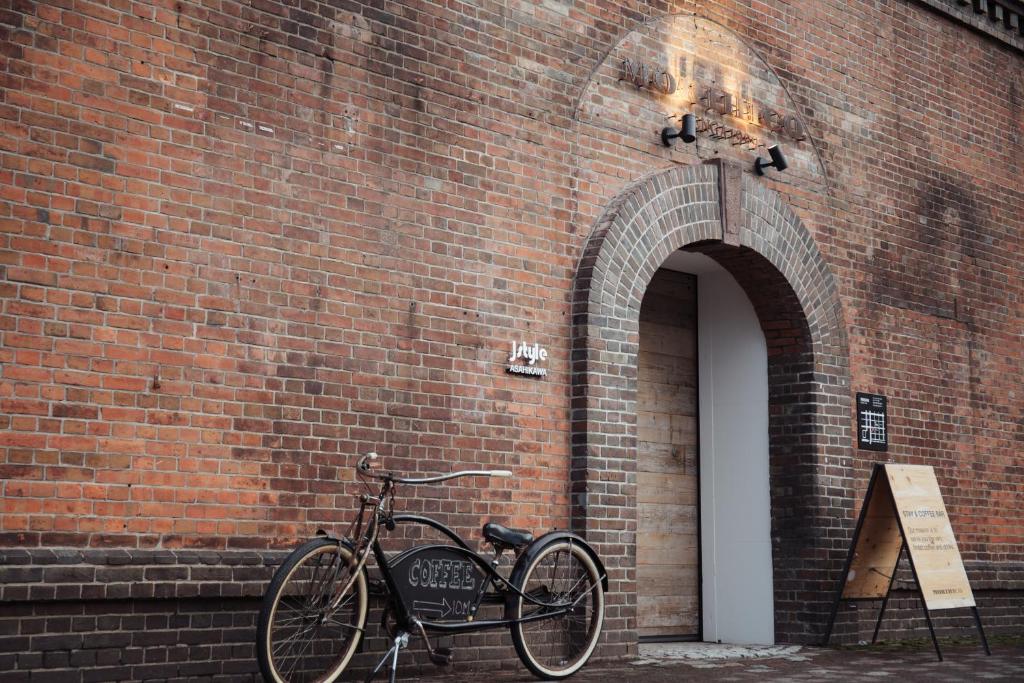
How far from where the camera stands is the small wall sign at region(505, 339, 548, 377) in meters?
7.73

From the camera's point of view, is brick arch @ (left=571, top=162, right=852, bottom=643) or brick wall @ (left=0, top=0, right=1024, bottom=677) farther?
brick arch @ (left=571, top=162, right=852, bottom=643)

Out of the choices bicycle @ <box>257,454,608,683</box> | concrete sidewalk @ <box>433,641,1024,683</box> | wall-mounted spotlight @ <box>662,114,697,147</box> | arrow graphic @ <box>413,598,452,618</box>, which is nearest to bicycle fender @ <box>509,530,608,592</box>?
bicycle @ <box>257,454,608,683</box>

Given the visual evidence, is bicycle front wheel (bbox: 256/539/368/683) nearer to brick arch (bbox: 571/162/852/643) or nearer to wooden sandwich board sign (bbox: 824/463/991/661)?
brick arch (bbox: 571/162/852/643)

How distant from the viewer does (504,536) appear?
21.6 ft

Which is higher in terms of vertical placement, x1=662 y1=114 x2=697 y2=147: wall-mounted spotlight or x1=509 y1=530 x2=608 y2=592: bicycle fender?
x1=662 y1=114 x2=697 y2=147: wall-mounted spotlight

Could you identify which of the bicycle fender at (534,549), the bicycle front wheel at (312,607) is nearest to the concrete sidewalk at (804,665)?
the bicycle fender at (534,549)

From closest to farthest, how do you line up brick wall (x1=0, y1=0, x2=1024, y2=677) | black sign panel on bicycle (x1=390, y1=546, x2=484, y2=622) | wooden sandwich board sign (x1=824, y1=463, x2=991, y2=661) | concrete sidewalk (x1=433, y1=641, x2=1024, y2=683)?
brick wall (x1=0, y1=0, x2=1024, y2=677)
black sign panel on bicycle (x1=390, y1=546, x2=484, y2=622)
concrete sidewalk (x1=433, y1=641, x2=1024, y2=683)
wooden sandwich board sign (x1=824, y1=463, x2=991, y2=661)

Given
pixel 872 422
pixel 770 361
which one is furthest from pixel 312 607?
pixel 872 422

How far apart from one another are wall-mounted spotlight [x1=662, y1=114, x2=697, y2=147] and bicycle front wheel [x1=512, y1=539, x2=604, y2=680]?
3466mm

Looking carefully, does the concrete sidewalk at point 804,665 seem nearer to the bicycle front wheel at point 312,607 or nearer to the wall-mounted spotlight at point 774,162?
the bicycle front wheel at point 312,607

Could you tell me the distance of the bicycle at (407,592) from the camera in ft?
18.7

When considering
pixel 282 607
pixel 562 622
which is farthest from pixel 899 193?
pixel 282 607

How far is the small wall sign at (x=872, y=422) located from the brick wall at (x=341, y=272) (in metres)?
0.14

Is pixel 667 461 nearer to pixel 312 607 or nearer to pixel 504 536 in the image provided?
pixel 504 536
